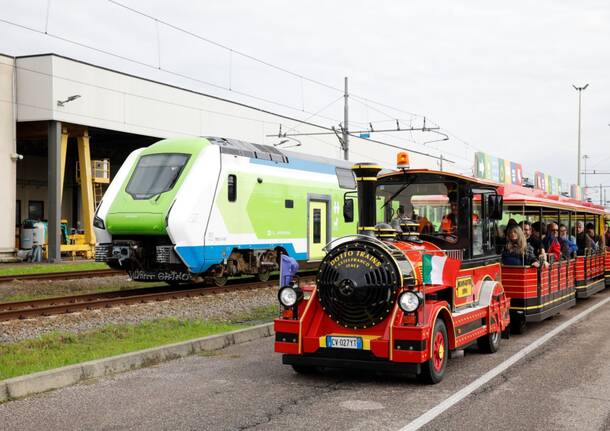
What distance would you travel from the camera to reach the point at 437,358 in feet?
24.5

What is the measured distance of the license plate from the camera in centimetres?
735

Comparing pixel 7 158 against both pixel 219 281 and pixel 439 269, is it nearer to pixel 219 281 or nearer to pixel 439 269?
pixel 219 281

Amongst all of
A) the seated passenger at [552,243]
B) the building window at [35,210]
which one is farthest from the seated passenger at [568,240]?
the building window at [35,210]

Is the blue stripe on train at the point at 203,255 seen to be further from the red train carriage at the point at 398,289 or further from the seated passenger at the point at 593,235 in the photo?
the seated passenger at the point at 593,235

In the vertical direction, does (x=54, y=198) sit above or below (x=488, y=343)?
above

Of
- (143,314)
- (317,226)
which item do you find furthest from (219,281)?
(143,314)

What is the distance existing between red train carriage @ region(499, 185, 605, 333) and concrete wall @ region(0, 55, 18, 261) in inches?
822

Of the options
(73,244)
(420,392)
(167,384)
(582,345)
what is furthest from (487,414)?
(73,244)

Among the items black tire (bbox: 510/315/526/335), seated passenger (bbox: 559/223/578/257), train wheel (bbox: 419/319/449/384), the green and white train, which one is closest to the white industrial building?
the green and white train

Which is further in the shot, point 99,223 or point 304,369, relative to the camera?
point 99,223

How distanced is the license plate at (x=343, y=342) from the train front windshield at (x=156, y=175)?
9117 millimetres

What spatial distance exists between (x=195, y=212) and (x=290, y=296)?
8.23 meters

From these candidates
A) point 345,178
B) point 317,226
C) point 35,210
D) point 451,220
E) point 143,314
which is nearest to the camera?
point 451,220

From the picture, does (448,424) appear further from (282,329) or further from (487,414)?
(282,329)
